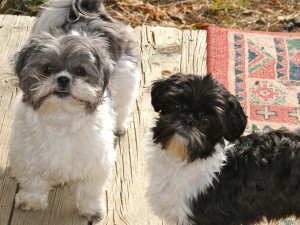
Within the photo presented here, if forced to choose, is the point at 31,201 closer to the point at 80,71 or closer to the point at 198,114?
the point at 80,71

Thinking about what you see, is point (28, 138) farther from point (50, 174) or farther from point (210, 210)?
point (210, 210)

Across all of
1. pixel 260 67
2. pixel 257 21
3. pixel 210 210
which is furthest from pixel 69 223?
pixel 257 21

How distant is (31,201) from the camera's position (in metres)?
4.94

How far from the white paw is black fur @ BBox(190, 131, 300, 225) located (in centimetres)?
127

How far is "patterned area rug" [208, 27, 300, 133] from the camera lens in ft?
19.9

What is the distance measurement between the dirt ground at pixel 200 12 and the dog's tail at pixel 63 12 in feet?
8.16

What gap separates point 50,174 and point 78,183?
0.26 m

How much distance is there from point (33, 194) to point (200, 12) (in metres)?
3.87

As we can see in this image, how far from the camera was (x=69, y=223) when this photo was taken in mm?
5023

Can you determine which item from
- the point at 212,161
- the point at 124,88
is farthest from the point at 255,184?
the point at 124,88

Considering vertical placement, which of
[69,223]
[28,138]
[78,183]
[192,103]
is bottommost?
[69,223]

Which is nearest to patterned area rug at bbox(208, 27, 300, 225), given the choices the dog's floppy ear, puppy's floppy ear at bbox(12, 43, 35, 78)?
the dog's floppy ear

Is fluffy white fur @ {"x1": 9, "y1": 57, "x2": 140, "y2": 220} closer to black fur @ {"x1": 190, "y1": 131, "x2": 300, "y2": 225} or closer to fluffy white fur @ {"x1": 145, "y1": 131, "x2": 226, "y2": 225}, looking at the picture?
fluffy white fur @ {"x1": 145, "y1": 131, "x2": 226, "y2": 225}

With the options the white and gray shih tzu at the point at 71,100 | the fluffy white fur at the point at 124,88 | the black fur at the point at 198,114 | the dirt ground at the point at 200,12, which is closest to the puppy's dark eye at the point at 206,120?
the black fur at the point at 198,114
